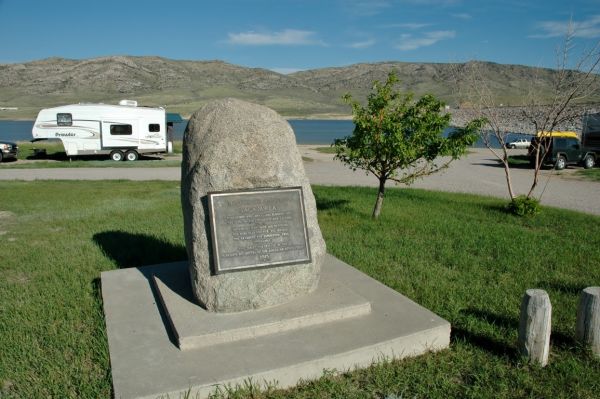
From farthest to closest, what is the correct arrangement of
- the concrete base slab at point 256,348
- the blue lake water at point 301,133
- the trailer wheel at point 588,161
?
the blue lake water at point 301,133, the trailer wheel at point 588,161, the concrete base slab at point 256,348

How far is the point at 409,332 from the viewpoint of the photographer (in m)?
4.05

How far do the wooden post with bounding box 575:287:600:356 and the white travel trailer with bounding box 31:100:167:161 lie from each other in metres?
23.0

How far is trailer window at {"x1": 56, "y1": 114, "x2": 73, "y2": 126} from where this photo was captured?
75.0 ft

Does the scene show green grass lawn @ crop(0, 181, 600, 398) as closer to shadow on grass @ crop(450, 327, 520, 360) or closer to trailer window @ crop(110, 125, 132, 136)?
shadow on grass @ crop(450, 327, 520, 360)

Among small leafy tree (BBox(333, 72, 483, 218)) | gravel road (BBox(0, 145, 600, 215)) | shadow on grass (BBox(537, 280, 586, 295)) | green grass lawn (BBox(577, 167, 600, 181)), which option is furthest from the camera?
green grass lawn (BBox(577, 167, 600, 181))

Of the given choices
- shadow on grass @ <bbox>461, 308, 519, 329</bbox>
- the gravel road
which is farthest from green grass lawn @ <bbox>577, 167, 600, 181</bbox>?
shadow on grass @ <bbox>461, 308, 519, 329</bbox>

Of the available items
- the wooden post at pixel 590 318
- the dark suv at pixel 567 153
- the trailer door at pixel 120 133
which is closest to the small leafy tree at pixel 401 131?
the wooden post at pixel 590 318

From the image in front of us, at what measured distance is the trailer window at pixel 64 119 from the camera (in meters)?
22.9

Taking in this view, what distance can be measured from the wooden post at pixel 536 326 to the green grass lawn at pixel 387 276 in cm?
13

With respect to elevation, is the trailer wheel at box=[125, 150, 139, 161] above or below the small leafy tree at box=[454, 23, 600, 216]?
below

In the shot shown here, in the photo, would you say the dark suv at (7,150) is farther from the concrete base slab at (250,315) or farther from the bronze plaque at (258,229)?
the bronze plaque at (258,229)

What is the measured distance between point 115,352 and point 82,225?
571cm

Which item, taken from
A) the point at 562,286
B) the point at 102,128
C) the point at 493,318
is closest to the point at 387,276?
the point at 493,318

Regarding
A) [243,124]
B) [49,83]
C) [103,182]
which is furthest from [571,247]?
[49,83]
